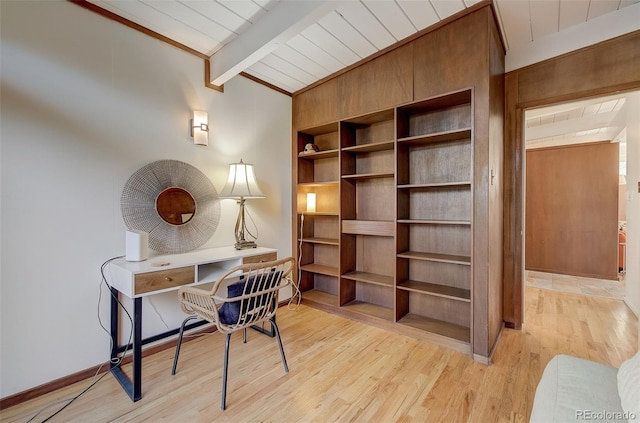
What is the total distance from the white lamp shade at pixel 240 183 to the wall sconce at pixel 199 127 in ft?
1.07

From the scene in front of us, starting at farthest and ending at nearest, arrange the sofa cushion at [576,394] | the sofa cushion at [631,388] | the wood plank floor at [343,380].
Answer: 1. the wood plank floor at [343,380]
2. the sofa cushion at [576,394]
3. the sofa cushion at [631,388]

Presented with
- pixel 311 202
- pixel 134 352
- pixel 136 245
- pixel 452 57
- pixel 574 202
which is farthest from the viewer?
pixel 574 202

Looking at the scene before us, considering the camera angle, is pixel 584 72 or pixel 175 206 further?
pixel 175 206

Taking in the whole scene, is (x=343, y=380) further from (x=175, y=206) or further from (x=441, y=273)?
(x=175, y=206)

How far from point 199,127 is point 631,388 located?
9.23 feet

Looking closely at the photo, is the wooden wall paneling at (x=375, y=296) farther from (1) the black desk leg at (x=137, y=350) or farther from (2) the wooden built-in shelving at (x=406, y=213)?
(1) the black desk leg at (x=137, y=350)

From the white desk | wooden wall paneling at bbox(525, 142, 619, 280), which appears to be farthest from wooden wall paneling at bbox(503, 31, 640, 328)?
wooden wall paneling at bbox(525, 142, 619, 280)

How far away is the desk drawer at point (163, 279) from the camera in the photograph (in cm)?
165

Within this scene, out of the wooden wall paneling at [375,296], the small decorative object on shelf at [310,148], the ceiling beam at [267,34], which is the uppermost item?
the ceiling beam at [267,34]

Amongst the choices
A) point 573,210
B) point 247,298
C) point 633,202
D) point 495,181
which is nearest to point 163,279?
point 247,298

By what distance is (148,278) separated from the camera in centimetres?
169

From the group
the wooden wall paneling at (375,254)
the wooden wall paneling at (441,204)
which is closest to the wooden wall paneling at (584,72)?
the wooden wall paneling at (441,204)

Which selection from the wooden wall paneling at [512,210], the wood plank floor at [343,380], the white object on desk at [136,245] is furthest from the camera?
the wooden wall paneling at [512,210]

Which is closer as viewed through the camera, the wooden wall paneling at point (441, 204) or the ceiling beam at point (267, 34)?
the ceiling beam at point (267, 34)
